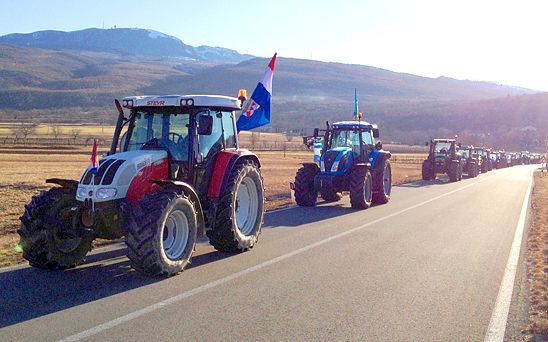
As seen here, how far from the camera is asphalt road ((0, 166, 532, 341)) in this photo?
605 centimetres

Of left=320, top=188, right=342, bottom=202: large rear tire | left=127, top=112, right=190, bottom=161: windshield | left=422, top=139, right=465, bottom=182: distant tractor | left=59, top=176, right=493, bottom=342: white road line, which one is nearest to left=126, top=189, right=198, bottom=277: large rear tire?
left=59, top=176, right=493, bottom=342: white road line

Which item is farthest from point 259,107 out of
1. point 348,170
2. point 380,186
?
point 380,186

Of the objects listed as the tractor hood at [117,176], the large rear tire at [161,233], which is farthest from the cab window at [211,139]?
the large rear tire at [161,233]

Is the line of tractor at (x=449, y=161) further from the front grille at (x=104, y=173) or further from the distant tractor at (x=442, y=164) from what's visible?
the front grille at (x=104, y=173)

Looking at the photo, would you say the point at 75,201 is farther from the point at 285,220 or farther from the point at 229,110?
the point at 285,220

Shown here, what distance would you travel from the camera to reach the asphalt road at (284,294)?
19.8ft

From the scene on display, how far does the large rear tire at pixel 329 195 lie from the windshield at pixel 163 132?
27.7 feet

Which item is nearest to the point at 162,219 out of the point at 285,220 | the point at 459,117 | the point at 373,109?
the point at 285,220

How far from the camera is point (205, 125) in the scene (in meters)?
9.04

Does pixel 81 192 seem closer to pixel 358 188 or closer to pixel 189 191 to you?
pixel 189 191

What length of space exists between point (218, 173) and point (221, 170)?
7 centimetres

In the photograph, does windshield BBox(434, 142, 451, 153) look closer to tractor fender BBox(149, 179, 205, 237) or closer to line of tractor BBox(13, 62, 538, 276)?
line of tractor BBox(13, 62, 538, 276)

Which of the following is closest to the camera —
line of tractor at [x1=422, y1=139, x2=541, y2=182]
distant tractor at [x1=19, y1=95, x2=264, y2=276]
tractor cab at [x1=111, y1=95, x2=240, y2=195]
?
distant tractor at [x1=19, y1=95, x2=264, y2=276]

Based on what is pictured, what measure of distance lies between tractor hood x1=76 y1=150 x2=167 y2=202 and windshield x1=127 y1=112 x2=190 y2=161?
59cm
